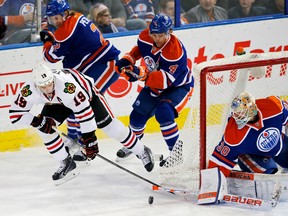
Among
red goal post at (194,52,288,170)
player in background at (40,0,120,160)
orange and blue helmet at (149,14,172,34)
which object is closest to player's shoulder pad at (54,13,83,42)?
player in background at (40,0,120,160)

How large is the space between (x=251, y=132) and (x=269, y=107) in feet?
0.61

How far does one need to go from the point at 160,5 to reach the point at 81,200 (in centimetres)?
202

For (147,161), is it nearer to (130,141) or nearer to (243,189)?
(130,141)

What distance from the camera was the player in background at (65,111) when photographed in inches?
206

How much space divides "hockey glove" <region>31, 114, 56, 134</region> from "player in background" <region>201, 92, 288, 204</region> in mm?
979

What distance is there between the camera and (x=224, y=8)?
23.3ft

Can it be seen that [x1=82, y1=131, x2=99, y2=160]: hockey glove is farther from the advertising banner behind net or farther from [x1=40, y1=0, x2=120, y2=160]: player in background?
the advertising banner behind net

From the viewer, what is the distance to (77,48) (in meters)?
5.95

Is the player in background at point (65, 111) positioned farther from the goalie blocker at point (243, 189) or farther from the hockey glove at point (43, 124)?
the goalie blocker at point (243, 189)

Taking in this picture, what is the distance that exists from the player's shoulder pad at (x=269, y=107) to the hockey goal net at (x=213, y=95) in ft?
0.68

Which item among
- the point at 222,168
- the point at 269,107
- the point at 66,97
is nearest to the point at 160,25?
the point at 66,97

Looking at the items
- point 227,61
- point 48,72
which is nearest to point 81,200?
point 48,72

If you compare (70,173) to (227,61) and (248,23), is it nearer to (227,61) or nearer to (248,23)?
(227,61)

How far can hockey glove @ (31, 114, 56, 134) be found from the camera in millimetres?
5414
